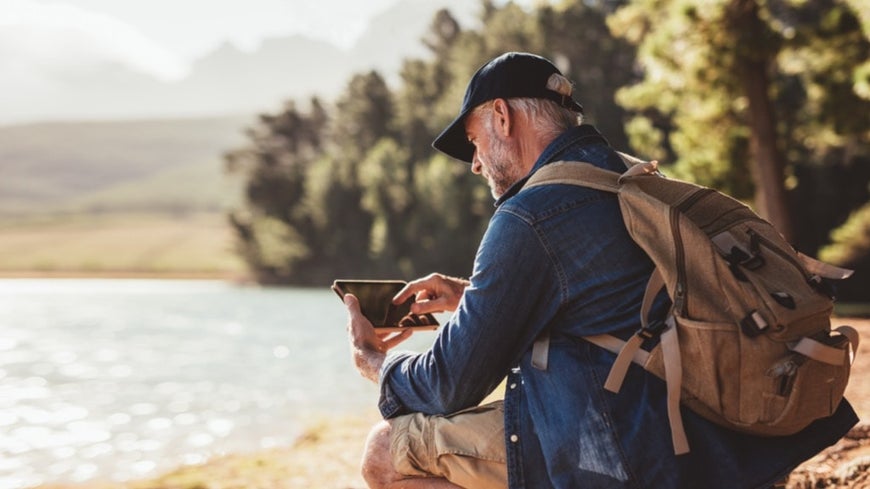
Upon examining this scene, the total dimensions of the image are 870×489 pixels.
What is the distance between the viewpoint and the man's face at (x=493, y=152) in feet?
8.54

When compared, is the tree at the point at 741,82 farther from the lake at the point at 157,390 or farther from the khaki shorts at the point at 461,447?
the khaki shorts at the point at 461,447

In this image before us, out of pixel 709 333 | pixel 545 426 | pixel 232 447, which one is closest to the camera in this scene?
pixel 709 333

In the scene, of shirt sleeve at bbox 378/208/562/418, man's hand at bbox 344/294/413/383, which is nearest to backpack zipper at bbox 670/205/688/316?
shirt sleeve at bbox 378/208/562/418

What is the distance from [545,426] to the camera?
2.34 meters

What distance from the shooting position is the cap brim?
274cm

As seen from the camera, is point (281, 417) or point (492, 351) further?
point (281, 417)

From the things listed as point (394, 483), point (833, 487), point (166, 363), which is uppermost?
point (394, 483)

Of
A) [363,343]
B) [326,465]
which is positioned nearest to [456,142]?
[363,343]

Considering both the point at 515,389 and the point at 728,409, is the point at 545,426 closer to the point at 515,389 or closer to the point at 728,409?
the point at 515,389

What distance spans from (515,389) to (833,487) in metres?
2.18

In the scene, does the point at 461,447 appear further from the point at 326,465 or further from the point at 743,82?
the point at 743,82

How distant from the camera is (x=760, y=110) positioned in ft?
49.1

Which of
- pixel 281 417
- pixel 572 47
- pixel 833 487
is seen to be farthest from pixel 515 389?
pixel 572 47

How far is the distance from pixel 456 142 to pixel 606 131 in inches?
1478
